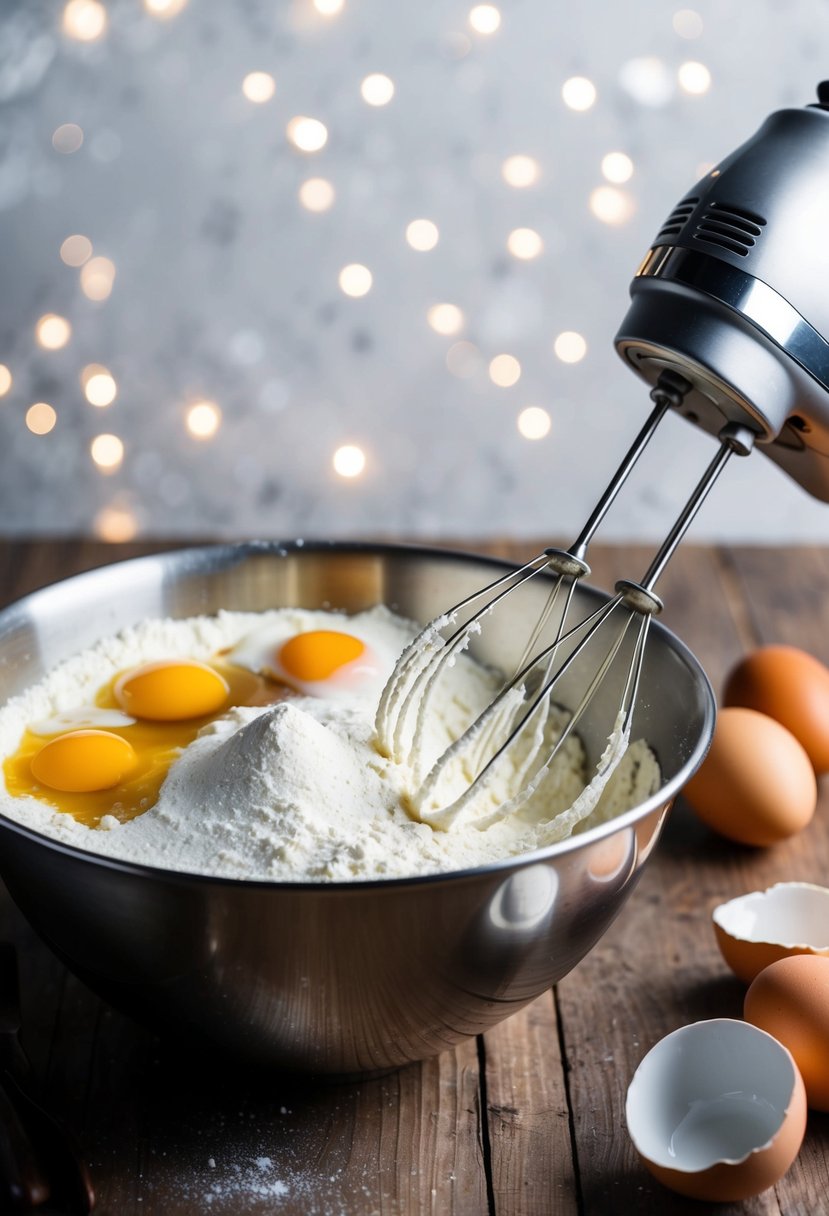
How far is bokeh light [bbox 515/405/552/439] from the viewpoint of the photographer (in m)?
1.87

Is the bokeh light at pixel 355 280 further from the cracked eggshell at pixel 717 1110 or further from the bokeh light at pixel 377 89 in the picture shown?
the cracked eggshell at pixel 717 1110

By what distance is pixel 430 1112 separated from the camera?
2.80 feet

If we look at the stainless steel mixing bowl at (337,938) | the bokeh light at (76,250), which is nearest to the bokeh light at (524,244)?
the bokeh light at (76,250)

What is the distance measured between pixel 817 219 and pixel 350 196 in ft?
3.34

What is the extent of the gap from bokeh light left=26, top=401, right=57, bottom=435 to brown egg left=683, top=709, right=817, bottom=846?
113cm

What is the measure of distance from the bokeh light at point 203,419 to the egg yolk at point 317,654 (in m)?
0.83

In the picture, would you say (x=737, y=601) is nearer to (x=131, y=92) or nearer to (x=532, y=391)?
(x=532, y=391)

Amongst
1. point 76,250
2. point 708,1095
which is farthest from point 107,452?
point 708,1095

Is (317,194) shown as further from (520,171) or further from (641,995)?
(641,995)

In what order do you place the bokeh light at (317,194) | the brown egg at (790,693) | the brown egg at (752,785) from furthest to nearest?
the bokeh light at (317,194)
the brown egg at (790,693)
the brown egg at (752,785)

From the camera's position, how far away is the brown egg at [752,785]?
43.6 inches

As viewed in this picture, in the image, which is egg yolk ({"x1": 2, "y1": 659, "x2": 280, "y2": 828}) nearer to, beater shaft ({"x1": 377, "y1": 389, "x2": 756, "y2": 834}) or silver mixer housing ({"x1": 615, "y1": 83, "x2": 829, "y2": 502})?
beater shaft ({"x1": 377, "y1": 389, "x2": 756, "y2": 834})

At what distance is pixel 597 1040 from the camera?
93 cm

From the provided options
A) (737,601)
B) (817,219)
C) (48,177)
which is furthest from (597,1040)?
(48,177)
